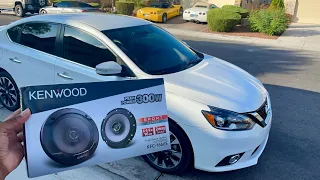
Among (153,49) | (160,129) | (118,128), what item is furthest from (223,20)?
(118,128)

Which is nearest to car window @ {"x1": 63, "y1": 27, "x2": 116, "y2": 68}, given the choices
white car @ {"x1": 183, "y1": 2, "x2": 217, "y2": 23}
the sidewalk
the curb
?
the curb

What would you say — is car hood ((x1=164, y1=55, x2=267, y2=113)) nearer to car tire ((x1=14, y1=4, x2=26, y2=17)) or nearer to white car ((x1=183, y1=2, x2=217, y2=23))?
white car ((x1=183, y1=2, x2=217, y2=23))

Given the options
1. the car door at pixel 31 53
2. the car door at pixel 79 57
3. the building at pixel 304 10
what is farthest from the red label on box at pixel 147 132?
the building at pixel 304 10

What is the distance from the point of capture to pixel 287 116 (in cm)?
426

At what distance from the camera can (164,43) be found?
3.43 metres

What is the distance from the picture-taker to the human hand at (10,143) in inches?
59.7

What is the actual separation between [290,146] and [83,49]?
2.94 meters

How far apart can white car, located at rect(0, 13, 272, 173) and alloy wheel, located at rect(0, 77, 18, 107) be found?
0.02 m

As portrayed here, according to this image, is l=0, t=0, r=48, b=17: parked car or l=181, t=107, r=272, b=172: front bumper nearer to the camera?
l=181, t=107, r=272, b=172: front bumper

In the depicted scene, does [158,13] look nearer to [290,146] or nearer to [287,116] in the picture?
[287,116]

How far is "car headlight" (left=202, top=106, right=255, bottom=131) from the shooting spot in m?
2.43

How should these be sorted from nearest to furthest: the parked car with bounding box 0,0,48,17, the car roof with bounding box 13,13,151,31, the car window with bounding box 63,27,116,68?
the car window with bounding box 63,27,116,68
the car roof with bounding box 13,13,151,31
the parked car with bounding box 0,0,48,17

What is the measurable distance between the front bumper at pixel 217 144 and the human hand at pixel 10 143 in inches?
55.3

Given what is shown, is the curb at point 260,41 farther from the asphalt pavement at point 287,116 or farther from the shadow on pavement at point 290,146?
the shadow on pavement at point 290,146
